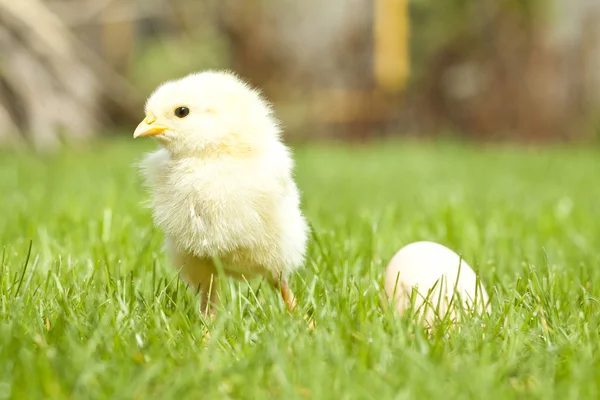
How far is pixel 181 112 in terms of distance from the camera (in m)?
1.77

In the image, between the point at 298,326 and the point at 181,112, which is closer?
the point at 298,326

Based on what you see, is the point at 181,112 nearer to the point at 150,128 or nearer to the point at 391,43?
the point at 150,128

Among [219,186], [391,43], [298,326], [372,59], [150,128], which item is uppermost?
[391,43]

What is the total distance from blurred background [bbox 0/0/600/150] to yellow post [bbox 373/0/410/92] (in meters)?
0.02

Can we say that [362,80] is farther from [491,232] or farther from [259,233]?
[259,233]

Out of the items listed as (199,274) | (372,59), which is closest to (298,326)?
(199,274)

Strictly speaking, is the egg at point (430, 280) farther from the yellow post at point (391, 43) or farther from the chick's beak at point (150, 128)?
the yellow post at point (391, 43)

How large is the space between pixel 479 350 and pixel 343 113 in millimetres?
9578

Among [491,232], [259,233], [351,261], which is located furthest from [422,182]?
[259,233]

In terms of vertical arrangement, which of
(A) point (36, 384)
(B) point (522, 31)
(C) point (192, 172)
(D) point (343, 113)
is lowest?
(A) point (36, 384)

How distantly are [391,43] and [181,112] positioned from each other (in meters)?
9.34

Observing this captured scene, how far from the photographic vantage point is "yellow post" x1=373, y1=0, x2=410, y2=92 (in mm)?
10680

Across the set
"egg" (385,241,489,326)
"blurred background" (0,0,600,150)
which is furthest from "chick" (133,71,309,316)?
"blurred background" (0,0,600,150)

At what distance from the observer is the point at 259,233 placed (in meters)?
1.74
